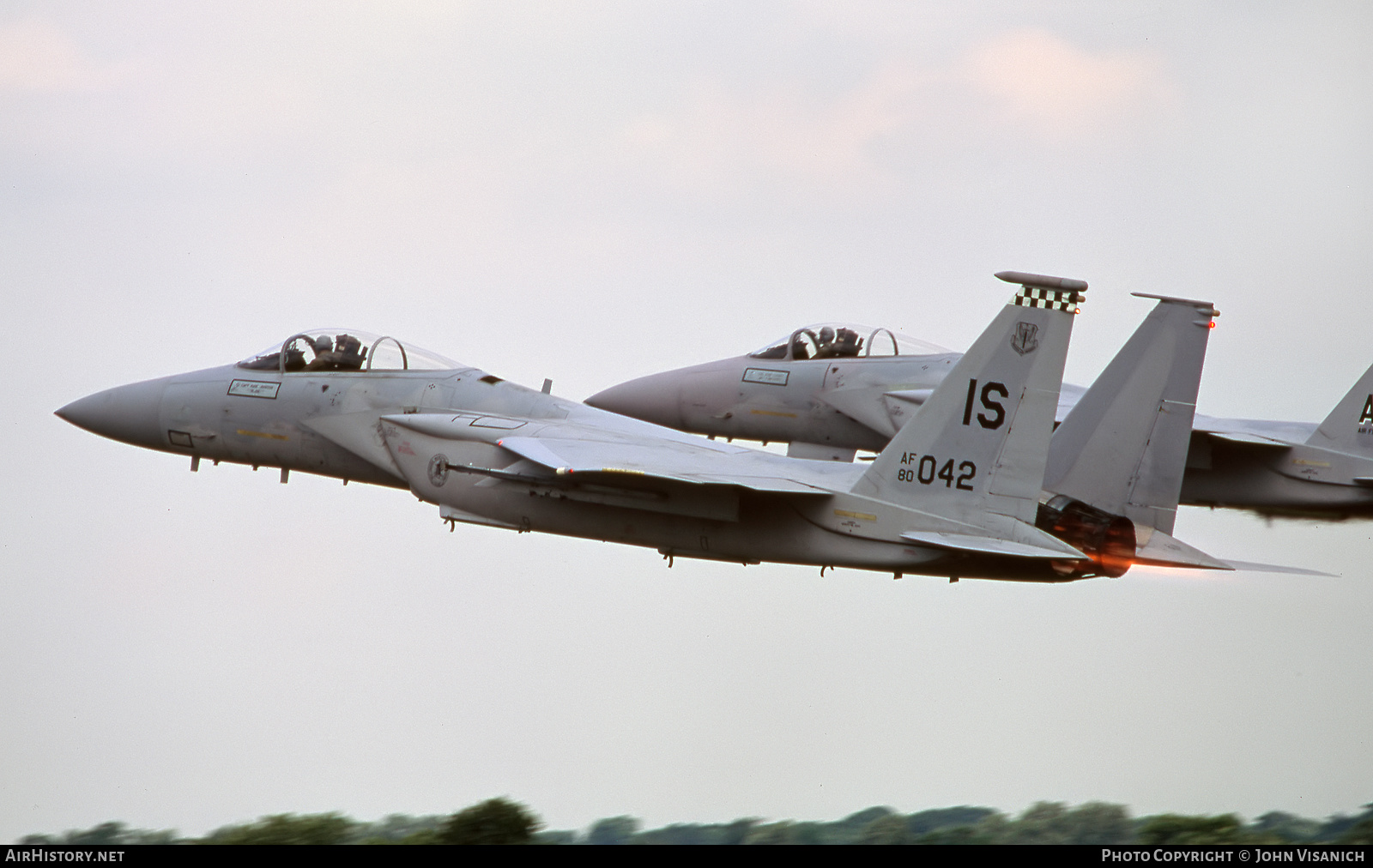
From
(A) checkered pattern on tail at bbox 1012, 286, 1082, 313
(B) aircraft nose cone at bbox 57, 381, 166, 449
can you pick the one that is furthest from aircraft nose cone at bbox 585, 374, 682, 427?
(A) checkered pattern on tail at bbox 1012, 286, 1082, 313

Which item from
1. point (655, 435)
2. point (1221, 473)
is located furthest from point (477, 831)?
point (1221, 473)

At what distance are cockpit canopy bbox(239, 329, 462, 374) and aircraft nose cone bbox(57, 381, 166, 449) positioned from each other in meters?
1.10

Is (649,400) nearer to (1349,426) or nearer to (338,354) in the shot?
Answer: (338,354)

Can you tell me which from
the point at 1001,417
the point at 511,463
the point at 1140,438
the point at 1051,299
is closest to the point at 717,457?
the point at 511,463

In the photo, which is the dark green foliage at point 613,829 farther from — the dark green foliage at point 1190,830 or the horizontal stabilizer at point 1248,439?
the horizontal stabilizer at point 1248,439

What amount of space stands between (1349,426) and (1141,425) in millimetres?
7339

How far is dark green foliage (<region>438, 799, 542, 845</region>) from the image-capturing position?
1670 cm

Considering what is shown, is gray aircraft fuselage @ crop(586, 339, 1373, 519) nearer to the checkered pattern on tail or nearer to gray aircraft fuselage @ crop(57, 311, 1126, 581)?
gray aircraft fuselage @ crop(57, 311, 1126, 581)

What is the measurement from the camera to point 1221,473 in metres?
22.8

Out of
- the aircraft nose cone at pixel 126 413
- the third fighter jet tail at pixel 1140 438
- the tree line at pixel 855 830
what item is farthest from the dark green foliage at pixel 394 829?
the third fighter jet tail at pixel 1140 438

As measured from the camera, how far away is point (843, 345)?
74.9 ft

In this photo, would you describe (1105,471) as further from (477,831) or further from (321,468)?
(321,468)
